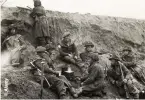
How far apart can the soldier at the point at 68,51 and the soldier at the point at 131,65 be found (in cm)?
155

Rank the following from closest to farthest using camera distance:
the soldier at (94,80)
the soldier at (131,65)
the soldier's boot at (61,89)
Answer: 1. the soldier's boot at (61,89)
2. the soldier at (94,80)
3. the soldier at (131,65)

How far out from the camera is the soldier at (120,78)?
1239 cm

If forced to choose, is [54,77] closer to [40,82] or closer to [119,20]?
[40,82]

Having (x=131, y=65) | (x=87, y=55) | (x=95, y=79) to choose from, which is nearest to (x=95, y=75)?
(x=95, y=79)

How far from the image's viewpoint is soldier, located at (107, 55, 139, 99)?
40.7ft

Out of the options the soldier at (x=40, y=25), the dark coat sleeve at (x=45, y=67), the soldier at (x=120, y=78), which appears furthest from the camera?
the soldier at (x=40, y=25)

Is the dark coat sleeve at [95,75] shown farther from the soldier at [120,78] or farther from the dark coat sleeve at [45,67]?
the dark coat sleeve at [45,67]

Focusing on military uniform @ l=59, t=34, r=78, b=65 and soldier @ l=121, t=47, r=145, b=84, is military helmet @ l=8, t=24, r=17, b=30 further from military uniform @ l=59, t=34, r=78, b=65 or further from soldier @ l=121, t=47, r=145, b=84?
soldier @ l=121, t=47, r=145, b=84

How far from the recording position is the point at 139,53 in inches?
569

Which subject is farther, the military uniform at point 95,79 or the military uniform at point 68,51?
the military uniform at point 68,51

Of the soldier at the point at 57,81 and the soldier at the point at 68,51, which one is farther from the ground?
the soldier at the point at 68,51

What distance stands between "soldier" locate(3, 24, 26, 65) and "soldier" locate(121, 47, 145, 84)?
10.4ft

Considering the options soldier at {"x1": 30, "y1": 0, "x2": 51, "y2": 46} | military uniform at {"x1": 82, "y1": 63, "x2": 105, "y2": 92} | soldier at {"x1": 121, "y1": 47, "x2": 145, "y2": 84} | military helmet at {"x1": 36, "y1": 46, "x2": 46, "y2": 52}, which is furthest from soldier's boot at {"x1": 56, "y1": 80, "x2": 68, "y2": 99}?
soldier at {"x1": 121, "y1": 47, "x2": 145, "y2": 84}

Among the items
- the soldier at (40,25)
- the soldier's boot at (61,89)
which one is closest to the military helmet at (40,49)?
the soldier at (40,25)
